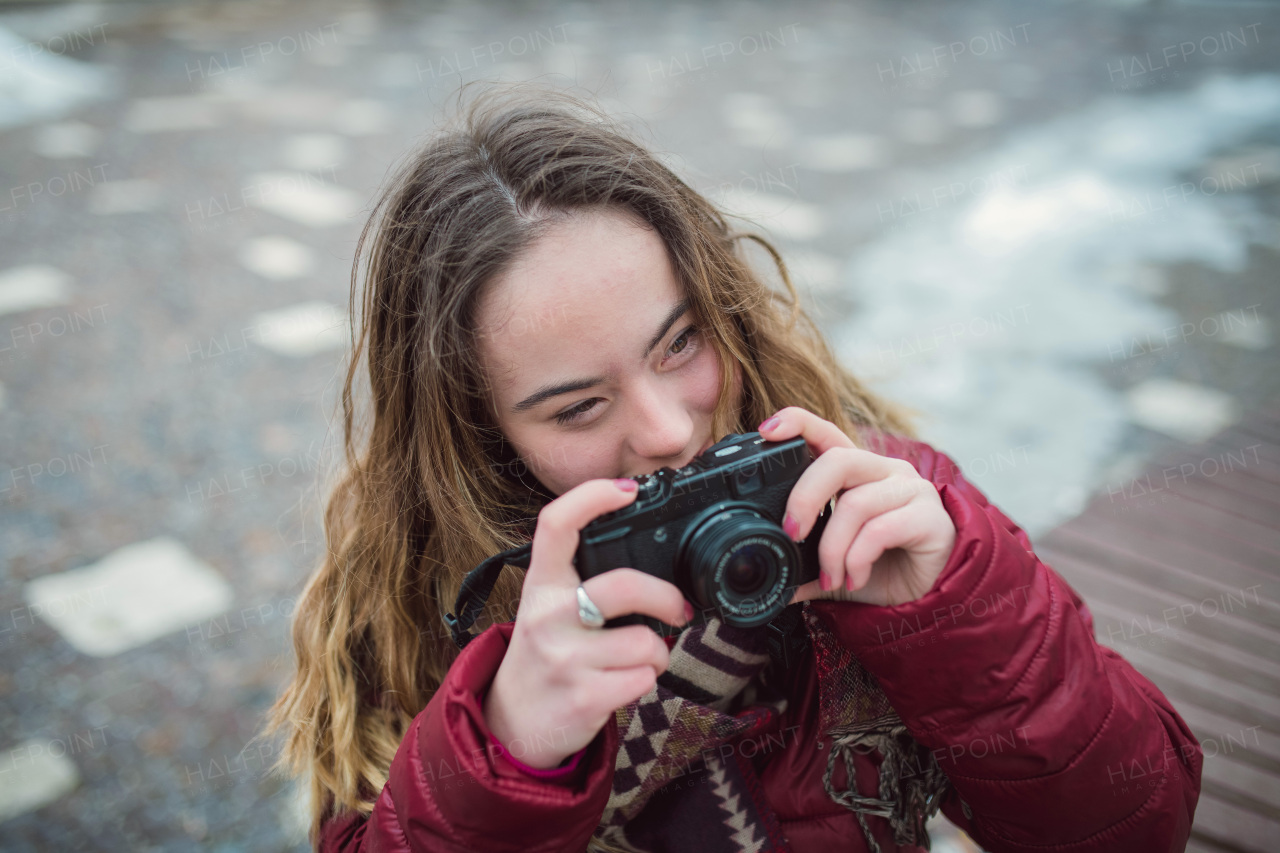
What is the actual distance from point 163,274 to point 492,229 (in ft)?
11.9

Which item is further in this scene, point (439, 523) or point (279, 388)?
point (279, 388)

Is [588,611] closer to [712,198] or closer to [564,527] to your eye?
[564,527]

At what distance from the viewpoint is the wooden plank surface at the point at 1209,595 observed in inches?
71.1

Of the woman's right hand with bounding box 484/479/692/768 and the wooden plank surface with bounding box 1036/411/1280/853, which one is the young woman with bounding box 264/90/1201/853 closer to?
the woman's right hand with bounding box 484/479/692/768

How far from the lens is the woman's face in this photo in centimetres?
130

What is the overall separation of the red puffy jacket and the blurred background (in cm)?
69

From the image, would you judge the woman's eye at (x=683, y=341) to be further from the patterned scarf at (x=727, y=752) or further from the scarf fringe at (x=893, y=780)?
the scarf fringe at (x=893, y=780)

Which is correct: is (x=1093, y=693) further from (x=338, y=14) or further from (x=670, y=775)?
(x=338, y=14)

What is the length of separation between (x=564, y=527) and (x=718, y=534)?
183mm

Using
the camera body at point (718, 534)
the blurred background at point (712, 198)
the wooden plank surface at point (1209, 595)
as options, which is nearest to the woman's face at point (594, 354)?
the camera body at point (718, 534)

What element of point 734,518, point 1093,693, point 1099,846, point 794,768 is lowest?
point 794,768

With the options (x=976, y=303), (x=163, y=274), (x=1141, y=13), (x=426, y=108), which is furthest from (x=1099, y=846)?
(x=1141, y=13)

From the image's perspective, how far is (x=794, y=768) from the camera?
1428 mm

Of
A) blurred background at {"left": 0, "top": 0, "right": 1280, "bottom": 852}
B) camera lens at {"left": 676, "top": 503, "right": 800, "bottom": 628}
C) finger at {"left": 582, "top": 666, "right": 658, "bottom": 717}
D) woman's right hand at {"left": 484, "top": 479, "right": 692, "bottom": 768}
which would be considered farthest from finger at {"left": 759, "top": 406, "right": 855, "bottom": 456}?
blurred background at {"left": 0, "top": 0, "right": 1280, "bottom": 852}
